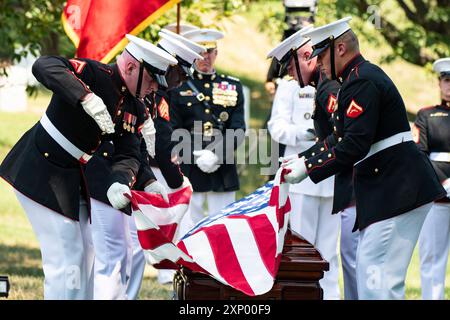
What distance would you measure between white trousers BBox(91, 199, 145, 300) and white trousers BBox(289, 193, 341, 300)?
1737 millimetres

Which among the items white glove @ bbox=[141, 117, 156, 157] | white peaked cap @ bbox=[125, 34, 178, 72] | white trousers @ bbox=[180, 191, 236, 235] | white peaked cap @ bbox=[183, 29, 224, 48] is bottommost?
white trousers @ bbox=[180, 191, 236, 235]

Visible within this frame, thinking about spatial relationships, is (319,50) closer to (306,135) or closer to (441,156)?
(306,135)

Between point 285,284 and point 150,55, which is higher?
point 150,55

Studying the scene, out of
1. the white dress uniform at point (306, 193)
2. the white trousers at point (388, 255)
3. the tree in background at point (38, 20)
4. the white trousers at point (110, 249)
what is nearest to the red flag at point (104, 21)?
the white dress uniform at point (306, 193)

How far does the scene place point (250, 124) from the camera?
27.7 metres

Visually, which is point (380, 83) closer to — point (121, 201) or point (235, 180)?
point (121, 201)

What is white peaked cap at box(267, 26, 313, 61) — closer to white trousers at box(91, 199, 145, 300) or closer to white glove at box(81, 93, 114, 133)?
white trousers at box(91, 199, 145, 300)

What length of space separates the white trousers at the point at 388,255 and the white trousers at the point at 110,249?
234cm

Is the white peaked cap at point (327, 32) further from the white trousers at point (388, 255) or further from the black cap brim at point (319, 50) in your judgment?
the white trousers at point (388, 255)

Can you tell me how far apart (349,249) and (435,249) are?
120cm

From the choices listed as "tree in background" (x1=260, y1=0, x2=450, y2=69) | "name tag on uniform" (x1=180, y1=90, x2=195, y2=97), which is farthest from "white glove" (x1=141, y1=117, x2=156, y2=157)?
"tree in background" (x1=260, y1=0, x2=450, y2=69)

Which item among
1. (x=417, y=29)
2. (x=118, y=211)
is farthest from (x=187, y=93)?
(x=417, y=29)

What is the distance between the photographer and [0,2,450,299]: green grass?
440 inches
